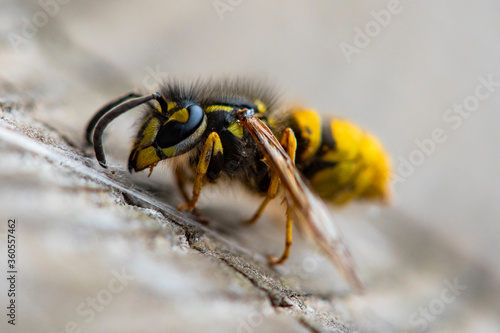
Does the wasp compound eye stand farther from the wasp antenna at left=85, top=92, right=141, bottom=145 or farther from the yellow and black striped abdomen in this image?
the yellow and black striped abdomen

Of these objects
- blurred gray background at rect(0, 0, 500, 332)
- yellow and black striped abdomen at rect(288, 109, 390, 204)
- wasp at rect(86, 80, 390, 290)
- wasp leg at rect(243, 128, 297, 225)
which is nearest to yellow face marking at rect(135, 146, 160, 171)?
wasp at rect(86, 80, 390, 290)

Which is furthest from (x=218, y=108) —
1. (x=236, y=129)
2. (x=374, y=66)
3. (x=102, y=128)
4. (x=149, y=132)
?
(x=374, y=66)

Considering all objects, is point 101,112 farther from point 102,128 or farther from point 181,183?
point 181,183

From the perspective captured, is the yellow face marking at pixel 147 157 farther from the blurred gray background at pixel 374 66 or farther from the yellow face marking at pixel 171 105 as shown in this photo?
the blurred gray background at pixel 374 66

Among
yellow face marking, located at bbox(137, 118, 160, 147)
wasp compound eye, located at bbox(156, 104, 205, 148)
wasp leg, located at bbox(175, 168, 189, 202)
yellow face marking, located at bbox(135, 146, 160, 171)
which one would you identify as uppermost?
wasp compound eye, located at bbox(156, 104, 205, 148)

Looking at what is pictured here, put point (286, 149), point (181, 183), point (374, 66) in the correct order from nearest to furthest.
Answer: point (286, 149) → point (181, 183) → point (374, 66)

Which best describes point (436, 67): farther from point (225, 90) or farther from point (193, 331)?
point (193, 331)

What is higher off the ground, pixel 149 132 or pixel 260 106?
pixel 260 106
